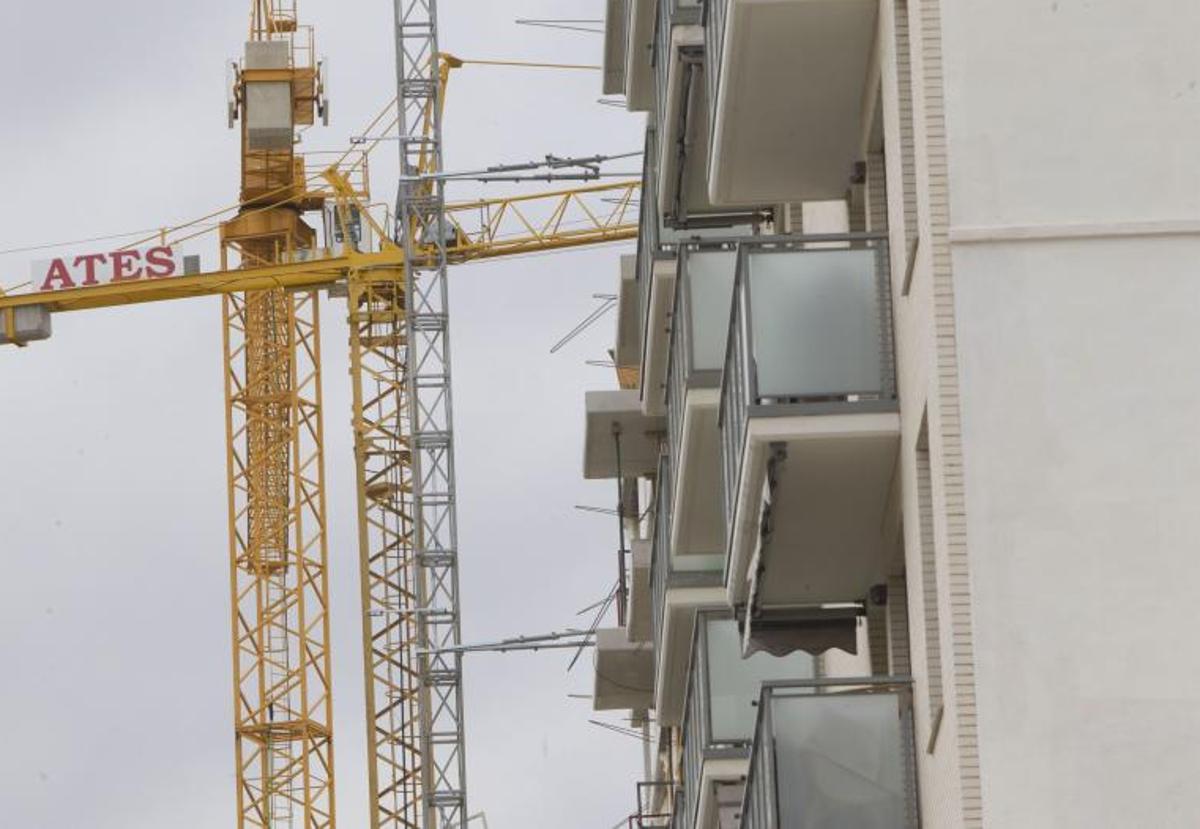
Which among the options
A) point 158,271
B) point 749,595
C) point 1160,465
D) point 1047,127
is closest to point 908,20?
point 1047,127

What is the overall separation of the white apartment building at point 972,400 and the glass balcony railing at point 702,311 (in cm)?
49

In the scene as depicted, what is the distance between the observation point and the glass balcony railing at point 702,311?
2416 centimetres

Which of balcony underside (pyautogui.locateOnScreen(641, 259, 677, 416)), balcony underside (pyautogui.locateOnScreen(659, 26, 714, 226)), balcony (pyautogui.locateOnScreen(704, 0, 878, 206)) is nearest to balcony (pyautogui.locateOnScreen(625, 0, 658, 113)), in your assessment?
balcony underside (pyautogui.locateOnScreen(641, 259, 677, 416))

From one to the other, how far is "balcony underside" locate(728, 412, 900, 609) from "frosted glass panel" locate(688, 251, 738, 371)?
1621 millimetres

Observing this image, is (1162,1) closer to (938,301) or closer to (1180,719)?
(938,301)

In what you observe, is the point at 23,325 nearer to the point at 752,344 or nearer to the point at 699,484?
the point at 699,484

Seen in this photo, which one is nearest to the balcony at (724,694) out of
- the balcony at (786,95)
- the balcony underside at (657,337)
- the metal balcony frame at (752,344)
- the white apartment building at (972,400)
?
the balcony underside at (657,337)

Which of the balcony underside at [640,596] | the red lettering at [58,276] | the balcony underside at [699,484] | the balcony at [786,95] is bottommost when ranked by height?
the red lettering at [58,276]

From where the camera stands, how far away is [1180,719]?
17.3 m

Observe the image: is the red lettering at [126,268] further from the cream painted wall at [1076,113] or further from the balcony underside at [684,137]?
the cream painted wall at [1076,113]

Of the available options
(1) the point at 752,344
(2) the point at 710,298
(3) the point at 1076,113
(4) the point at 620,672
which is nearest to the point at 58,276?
(4) the point at 620,672

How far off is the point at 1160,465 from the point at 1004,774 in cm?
151

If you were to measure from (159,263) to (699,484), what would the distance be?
62.7 m

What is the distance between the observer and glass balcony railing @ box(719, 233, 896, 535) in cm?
1989
